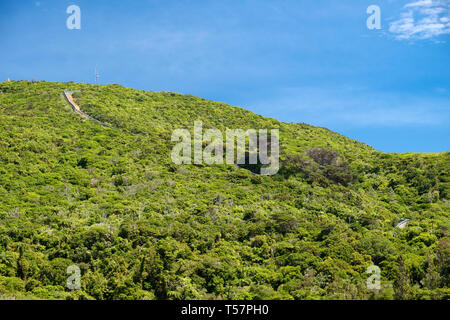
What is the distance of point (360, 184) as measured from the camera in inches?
2009

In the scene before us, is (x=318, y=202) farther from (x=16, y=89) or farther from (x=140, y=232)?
(x=16, y=89)

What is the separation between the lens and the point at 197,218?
3475 centimetres

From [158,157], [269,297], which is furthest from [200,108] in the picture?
[269,297]

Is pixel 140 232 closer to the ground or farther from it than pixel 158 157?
closer to the ground

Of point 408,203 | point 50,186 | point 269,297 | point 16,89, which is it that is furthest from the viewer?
point 16,89

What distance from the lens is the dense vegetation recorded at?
25.5 metres

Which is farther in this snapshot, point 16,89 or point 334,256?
point 16,89

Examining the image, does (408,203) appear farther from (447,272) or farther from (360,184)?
(447,272)

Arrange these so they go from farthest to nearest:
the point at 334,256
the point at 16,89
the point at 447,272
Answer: the point at 16,89, the point at 334,256, the point at 447,272

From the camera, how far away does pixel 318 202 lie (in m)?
42.5

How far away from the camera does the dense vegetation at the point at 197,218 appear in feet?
83.6

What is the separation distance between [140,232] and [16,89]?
5700cm

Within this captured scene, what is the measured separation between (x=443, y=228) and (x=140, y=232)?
992 inches

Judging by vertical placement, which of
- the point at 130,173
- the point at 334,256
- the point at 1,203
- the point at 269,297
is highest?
the point at 130,173
